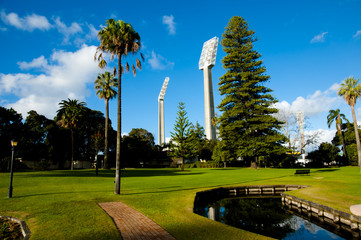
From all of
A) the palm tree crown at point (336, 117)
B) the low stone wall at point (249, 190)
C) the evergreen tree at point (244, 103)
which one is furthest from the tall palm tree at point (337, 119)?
the low stone wall at point (249, 190)

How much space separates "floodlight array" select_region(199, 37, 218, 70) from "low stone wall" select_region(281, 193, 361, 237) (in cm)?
7341

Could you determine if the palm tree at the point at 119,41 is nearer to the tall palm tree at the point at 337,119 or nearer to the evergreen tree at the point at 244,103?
the evergreen tree at the point at 244,103

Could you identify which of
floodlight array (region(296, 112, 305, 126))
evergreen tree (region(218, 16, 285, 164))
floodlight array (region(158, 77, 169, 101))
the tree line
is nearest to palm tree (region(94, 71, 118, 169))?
the tree line

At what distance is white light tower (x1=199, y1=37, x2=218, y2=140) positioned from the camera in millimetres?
76062

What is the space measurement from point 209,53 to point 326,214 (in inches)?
3190

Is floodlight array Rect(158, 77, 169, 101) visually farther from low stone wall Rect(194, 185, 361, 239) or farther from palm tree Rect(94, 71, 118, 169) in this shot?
low stone wall Rect(194, 185, 361, 239)

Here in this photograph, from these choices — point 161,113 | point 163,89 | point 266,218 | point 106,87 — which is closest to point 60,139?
point 106,87

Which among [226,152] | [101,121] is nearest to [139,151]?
[101,121]

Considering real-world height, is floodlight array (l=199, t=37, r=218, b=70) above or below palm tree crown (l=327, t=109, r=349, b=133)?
above

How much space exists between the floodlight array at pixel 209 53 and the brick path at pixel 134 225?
77747 millimetres

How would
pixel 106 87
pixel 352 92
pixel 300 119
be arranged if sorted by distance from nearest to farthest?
1. pixel 352 92
2. pixel 106 87
3. pixel 300 119

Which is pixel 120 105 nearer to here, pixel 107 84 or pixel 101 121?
pixel 107 84

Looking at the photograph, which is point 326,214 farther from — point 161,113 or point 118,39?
point 161,113

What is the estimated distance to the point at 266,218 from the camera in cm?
1194
